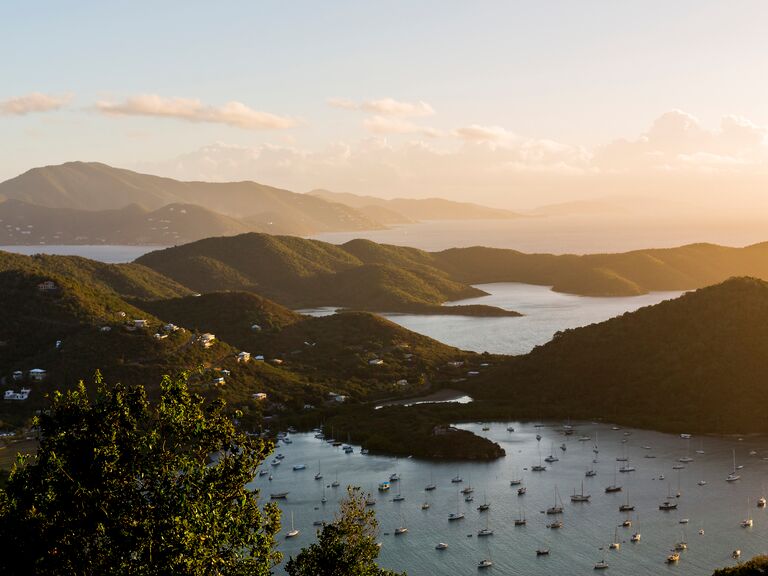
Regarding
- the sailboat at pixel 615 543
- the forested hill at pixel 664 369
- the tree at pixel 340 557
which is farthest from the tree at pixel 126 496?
the forested hill at pixel 664 369

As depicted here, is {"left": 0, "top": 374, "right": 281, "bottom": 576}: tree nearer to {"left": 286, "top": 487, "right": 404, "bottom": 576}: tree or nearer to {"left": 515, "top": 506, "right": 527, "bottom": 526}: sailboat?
{"left": 286, "top": 487, "right": 404, "bottom": 576}: tree

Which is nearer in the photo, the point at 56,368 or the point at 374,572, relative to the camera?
the point at 374,572

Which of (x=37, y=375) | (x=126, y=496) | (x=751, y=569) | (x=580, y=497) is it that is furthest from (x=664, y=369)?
(x=126, y=496)

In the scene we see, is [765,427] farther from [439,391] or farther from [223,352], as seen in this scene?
[223,352]

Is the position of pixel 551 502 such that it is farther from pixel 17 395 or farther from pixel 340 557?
pixel 17 395

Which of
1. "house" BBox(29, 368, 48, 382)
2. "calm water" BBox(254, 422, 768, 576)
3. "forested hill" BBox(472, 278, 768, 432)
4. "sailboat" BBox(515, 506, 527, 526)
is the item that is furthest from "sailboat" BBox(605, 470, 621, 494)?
"house" BBox(29, 368, 48, 382)

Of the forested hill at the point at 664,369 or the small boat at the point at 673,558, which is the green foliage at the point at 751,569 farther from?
the forested hill at the point at 664,369

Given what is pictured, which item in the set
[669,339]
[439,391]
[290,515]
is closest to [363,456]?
[290,515]
